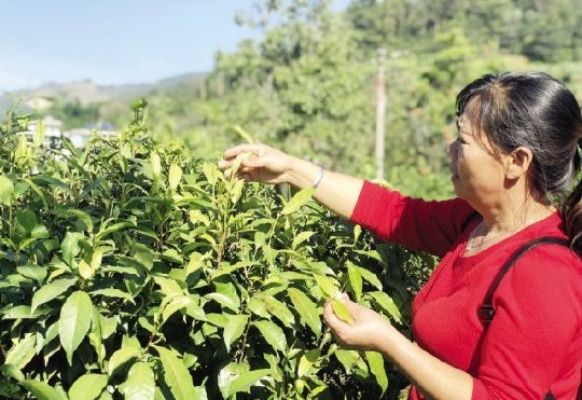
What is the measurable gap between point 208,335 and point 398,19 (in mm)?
69473

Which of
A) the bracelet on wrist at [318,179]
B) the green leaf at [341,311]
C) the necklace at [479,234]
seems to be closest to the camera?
the green leaf at [341,311]

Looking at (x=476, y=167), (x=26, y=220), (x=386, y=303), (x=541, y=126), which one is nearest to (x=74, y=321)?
(x=26, y=220)

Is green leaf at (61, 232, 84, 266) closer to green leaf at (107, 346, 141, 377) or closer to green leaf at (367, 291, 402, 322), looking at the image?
green leaf at (107, 346, 141, 377)

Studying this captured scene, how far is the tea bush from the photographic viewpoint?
1.29 meters

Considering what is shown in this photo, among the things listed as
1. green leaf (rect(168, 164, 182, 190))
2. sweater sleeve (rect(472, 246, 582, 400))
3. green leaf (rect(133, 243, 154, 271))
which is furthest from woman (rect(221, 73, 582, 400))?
green leaf (rect(133, 243, 154, 271))

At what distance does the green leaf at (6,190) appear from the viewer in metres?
1.38

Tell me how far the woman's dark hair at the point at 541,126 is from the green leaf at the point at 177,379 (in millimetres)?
831

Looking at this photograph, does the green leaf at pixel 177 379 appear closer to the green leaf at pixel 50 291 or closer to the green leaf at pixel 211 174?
the green leaf at pixel 50 291

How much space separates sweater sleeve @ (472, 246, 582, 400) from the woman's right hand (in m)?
0.80

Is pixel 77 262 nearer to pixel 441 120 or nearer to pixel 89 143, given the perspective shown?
pixel 89 143

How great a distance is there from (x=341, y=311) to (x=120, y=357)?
1.44 feet

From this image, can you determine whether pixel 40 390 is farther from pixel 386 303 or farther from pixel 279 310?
pixel 386 303

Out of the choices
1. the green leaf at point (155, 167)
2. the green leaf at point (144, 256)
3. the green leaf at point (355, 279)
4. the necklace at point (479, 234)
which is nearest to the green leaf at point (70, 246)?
the green leaf at point (144, 256)

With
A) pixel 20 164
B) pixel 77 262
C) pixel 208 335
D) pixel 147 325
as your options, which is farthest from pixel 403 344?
pixel 20 164
